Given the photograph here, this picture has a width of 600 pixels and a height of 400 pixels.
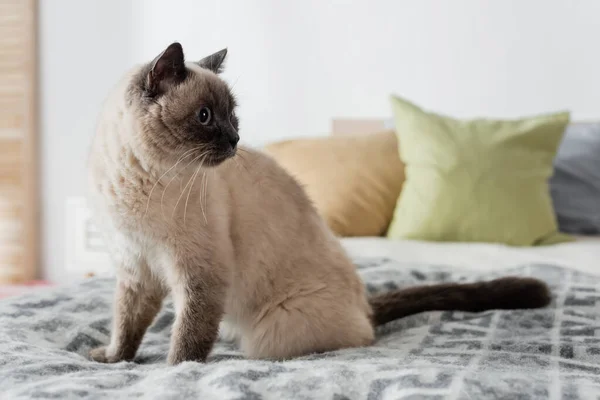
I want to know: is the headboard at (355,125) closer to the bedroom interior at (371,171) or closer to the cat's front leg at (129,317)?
the bedroom interior at (371,171)

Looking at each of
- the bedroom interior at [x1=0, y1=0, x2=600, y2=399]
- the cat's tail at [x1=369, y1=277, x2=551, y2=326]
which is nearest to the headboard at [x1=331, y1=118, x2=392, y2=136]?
A: the bedroom interior at [x1=0, y1=0, x2=600, y2=399]

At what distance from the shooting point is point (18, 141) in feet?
12.9

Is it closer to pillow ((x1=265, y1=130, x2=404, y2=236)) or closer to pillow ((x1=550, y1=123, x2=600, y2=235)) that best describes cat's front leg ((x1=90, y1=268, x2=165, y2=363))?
pillow ((x1=265, y1=130, x2=404, y2=236))

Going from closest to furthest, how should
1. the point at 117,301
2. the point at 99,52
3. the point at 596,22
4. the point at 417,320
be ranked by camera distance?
the point at 117,301 → the point at 417,320 → the point at 596,22 → the point at 99,52

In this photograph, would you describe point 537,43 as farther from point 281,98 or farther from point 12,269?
point 12,269

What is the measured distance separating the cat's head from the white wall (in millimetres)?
2379

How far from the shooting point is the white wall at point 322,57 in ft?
10.3

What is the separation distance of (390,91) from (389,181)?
891mm

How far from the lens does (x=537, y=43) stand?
10.4ft

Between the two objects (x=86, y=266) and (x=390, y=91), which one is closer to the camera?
(x=390, y=91)

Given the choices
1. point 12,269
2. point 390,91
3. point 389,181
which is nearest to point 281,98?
point 390,91

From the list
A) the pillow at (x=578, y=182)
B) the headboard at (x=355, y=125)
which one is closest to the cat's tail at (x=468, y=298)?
the pillow at (x=578, y=182)

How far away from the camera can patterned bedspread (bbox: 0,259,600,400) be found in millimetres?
836

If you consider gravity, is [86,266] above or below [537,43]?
below
